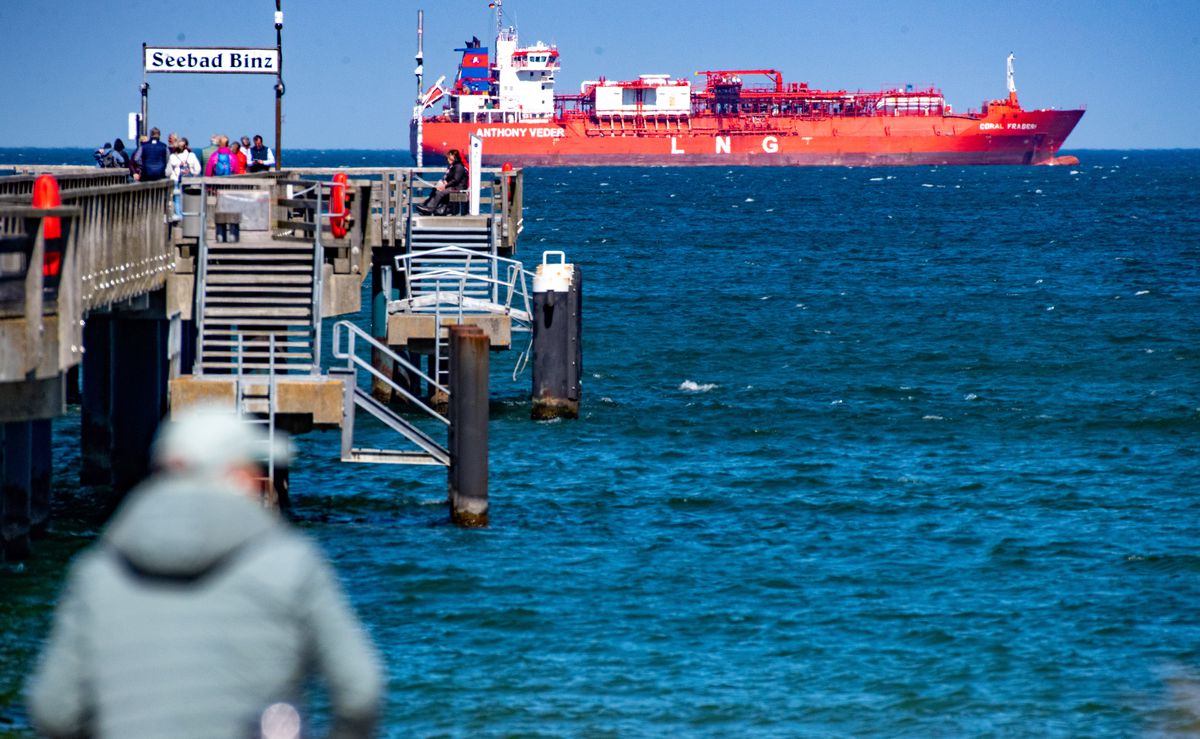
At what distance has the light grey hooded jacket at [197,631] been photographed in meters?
3.53

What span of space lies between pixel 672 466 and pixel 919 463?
10.7ft

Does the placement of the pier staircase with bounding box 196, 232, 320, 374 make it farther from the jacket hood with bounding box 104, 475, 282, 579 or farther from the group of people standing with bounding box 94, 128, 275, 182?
the jacket hood with bounding box 104, 475, 282, 579

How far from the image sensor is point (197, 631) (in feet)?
11.8

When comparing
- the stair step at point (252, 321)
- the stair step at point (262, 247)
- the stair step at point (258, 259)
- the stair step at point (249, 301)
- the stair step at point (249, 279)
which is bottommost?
the stair step at point (252, 321)

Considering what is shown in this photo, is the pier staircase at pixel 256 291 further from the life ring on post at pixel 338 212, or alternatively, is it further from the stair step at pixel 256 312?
the life ring on post at pixel 338 212

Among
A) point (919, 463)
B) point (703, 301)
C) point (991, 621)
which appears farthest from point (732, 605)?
point (703, 301)

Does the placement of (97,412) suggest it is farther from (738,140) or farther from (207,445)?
(738,140)

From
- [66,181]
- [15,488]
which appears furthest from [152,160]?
[15,488]

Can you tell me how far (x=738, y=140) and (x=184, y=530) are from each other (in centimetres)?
16340

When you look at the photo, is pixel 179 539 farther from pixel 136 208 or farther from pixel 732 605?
pixel 136 208

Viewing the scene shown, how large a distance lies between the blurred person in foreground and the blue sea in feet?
23.3

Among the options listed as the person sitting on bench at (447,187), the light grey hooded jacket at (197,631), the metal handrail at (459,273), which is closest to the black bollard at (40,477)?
the metal handrail at (459,273)

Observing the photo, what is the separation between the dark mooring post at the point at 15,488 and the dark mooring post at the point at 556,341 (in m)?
8.57

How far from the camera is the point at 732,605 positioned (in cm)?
1401
